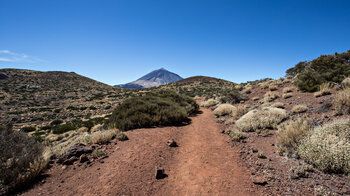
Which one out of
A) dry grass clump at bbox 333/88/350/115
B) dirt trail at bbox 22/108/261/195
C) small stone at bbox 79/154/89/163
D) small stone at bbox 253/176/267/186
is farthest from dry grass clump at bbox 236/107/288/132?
small stone at bbox 79/154/89/163

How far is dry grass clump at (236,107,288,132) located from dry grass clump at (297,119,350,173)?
8.52ft

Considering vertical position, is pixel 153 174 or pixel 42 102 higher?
pixel 153 174

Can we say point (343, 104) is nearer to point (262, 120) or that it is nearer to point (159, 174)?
point (262, 120)

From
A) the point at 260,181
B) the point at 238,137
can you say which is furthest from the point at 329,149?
the point at 238,137

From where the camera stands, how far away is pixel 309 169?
3.42 meters

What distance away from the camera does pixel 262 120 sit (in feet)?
22.6

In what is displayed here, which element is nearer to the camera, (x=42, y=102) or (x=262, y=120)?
(x=262, y=120)

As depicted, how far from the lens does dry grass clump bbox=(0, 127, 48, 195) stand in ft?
10.4

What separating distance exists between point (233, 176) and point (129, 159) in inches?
124

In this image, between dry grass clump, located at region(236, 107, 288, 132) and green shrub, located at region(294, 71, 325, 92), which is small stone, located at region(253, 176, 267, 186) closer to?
dry grass clump, located at region(236, 107, 288, 132)

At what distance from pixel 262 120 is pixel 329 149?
3644 mm

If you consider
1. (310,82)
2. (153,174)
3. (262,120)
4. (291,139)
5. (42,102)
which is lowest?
(42,102)

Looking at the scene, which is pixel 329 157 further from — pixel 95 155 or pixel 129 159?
pixel 95 155

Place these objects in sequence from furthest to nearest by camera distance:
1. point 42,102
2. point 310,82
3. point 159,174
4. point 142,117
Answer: point 42,102
point 310,82
point 142,117
point 159,174
